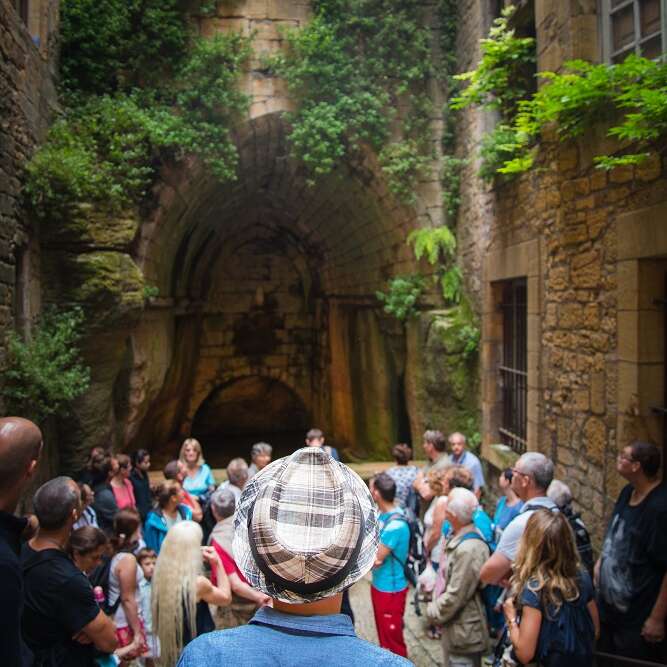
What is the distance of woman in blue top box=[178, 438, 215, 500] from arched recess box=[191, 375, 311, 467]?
36.1 ft

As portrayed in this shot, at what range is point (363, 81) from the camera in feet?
28.4

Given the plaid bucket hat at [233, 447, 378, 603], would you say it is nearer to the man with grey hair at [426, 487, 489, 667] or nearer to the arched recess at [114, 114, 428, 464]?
the man with grey hair at [426, 487, 489, 667]

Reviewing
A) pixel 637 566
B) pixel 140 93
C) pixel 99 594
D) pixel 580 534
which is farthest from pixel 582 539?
pixel 140 93

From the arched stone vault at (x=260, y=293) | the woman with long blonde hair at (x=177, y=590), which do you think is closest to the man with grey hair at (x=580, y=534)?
the woman with long blonde hair at (x=177, y=590)

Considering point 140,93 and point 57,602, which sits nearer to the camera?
point 57,602

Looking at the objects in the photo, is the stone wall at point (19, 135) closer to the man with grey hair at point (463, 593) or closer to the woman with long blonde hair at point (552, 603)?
the man with grey hair at point (463, 593)

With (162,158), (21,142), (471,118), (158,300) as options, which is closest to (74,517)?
(21,142)

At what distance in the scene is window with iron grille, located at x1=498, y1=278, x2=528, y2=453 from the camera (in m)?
6.93

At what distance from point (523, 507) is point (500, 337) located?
4320 mm

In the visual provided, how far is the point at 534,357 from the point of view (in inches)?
237

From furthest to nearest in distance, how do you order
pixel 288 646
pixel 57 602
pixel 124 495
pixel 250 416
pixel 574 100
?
pixel 250 416
pixel 124 495
pixel 574 100
pixel 57 602
pixel 288 646

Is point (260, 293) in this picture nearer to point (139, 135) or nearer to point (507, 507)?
point (139, 135)

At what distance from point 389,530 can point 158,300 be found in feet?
22.8

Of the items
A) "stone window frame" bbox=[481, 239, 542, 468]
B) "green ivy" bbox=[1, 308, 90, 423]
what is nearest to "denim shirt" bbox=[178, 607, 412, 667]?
"green ivy" bbox=[1, 308, 90, 423]
